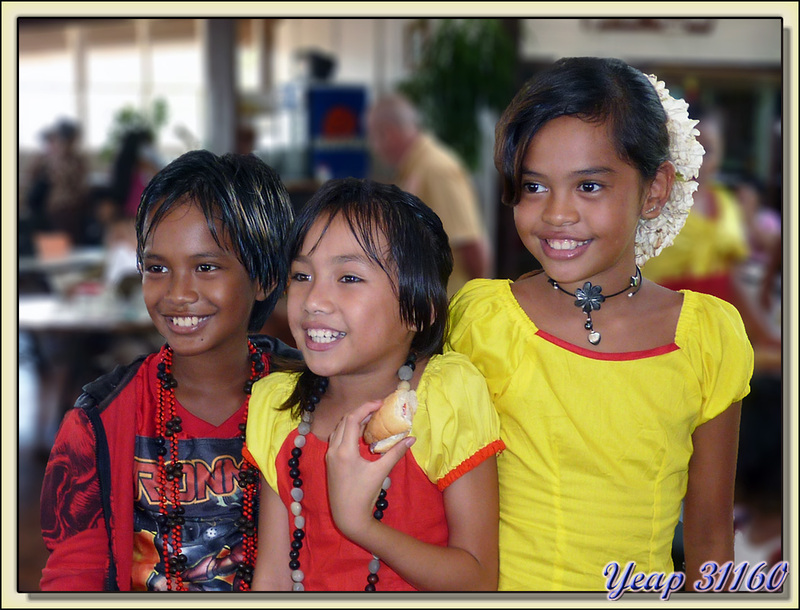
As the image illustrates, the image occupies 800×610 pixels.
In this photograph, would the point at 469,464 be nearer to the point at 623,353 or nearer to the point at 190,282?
the point at 623,353

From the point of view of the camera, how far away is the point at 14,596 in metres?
1.10

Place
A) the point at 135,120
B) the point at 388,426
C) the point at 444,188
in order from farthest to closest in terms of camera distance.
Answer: the point at 135,120
the point at 444,188
the point at 388,426

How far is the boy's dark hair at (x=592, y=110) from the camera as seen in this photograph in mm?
1029

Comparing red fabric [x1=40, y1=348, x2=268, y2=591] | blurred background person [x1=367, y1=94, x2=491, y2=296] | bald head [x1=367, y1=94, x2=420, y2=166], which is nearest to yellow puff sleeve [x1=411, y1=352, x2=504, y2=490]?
red fabric [x1=40, y1=348, x2=268, y2=591]

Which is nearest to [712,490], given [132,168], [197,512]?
[197,512]

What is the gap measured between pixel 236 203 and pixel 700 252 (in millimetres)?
1725

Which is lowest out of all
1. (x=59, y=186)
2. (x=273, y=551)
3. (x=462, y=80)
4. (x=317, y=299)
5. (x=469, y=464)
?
(x=273, y=551)

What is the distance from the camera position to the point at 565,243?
3.44 feet

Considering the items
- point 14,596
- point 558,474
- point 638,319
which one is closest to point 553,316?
point 638,319

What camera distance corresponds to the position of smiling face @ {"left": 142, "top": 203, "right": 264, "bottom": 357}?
1115 mm

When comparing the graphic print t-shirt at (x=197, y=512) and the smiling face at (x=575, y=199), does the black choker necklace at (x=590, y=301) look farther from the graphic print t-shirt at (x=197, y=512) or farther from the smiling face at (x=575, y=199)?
the graphic print t-shirt at (x=197, y=512)

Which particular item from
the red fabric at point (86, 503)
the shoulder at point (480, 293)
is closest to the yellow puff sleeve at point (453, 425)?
the shoulder at point (480, 293)

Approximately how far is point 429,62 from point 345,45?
63.4 inches

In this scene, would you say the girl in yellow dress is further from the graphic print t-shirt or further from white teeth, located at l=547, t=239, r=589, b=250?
the graphic print t-shirt
